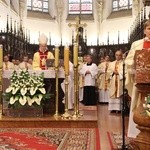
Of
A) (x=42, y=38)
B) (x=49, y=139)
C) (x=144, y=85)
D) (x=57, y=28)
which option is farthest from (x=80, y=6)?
(x=144, y=85)

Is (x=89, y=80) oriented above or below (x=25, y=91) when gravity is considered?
above

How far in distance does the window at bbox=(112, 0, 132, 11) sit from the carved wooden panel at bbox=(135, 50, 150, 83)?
20782mm

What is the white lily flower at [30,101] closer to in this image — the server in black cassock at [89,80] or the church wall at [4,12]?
the server in black cassock at [89,80]

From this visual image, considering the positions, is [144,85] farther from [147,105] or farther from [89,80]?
[89,80]

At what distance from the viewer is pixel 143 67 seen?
434 centimetres

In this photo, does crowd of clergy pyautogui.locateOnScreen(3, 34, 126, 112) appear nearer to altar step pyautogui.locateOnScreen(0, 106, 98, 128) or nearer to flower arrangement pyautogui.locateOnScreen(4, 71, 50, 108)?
flower arrangement pyautogui.locateOnScreen(4, 71, 50, 108)

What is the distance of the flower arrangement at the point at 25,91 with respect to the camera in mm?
8094

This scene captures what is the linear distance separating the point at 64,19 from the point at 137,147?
2208cm

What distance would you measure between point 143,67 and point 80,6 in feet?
75.3

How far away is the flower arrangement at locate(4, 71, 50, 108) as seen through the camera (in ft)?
26.6

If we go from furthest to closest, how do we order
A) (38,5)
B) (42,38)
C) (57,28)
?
(38,5), (57,28), (42,38)

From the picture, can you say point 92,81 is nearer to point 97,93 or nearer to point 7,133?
point 97,93

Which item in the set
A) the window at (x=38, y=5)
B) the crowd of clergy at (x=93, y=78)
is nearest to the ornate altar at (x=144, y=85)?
the crowd of clergy at (x=93, y=78)

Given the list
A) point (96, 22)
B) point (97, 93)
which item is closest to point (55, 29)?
point (96, 22)
